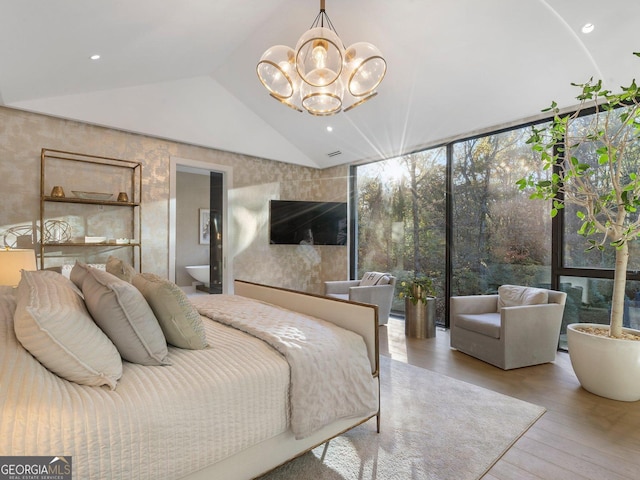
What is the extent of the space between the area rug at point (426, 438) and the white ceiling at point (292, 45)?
9.75 ft

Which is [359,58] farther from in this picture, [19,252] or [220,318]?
[19,252]

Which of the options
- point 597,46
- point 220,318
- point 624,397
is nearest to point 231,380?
point 220,318

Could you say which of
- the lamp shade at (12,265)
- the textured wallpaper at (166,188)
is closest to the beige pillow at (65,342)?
the lamp shade at (12,265)

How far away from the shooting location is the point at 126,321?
1397 mm

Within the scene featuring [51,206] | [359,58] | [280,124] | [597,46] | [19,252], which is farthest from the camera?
[280,124]

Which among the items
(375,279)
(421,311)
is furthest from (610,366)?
(375,279)

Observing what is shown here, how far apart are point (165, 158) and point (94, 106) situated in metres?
0.97

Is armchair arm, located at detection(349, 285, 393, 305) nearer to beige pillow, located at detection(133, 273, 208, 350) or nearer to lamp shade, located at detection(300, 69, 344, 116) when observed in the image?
lamp shade, located at detection(300, 69, 344, 116)

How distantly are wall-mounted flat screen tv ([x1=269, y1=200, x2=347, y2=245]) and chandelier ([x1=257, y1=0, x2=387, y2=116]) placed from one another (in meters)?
3.09

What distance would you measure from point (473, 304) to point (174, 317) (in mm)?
3265

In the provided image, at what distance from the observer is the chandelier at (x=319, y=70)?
8.28ft

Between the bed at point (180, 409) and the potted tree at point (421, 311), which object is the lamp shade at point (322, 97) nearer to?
the bed at point (180, 409)

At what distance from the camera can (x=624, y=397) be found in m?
2.49

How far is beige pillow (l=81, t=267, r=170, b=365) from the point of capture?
54.5 inches
